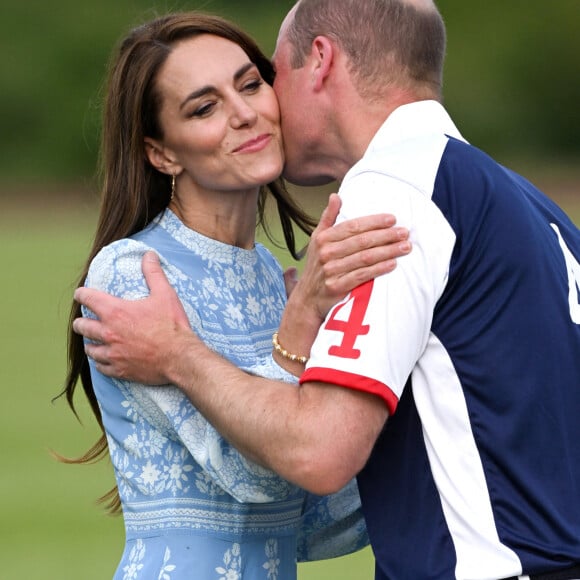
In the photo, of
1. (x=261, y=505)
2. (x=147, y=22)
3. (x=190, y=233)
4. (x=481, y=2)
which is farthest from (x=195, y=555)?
(x=481, y=2)

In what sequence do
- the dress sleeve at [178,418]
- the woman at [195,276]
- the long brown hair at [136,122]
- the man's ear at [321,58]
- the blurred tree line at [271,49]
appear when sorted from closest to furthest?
the dress sleeve at [178,418] → the man's ear at [321,58] → the woman at [195,276] → the long brown hair at [136,122] → the blurred tree line at [271,49]

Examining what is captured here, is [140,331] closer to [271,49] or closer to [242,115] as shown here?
[242,115]

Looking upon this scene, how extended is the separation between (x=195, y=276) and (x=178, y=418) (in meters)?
0.44

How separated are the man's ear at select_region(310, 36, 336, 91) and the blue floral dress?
0.59 m

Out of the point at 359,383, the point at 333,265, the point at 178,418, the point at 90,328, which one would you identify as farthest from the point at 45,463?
the point at 359,383

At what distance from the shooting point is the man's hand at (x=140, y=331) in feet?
10.2

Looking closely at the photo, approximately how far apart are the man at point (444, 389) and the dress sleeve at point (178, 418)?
6.4 inches

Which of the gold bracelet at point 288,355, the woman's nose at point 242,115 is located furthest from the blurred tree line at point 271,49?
the gold bracelet at point 288,355

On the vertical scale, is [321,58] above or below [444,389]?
above

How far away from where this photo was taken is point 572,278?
9.46ft

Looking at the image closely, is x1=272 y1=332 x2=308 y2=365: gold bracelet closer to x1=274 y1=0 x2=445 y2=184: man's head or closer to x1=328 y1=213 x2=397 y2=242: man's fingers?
x1=328 y1=213 x2=397 y2=242: man's fingers

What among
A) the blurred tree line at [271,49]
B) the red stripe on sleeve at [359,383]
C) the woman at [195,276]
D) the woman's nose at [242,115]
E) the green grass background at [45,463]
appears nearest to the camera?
the red stripe on sleeve at [359,383]

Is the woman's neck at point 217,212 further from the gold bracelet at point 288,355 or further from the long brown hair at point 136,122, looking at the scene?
the gold bracelet at point 288,355

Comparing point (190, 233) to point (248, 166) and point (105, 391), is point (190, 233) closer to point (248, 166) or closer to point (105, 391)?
point (248, 166)
